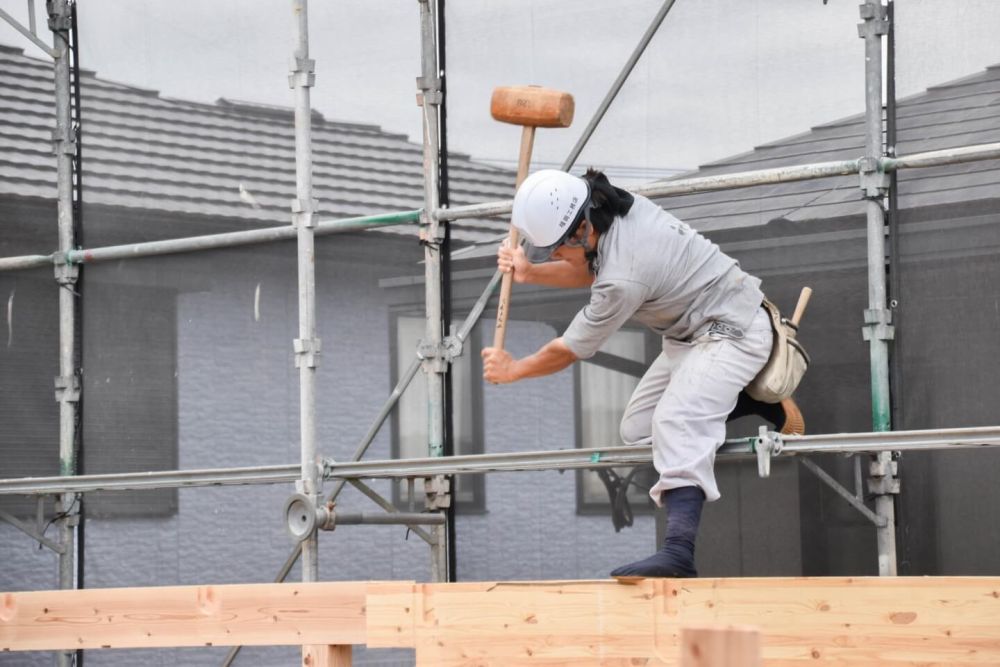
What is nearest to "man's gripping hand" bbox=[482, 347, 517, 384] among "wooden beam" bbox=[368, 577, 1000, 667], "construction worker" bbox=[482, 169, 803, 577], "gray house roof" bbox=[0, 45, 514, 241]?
"construction worker" bbox=[482, 169, 803, 577]

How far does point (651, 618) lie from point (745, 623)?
0.82ft

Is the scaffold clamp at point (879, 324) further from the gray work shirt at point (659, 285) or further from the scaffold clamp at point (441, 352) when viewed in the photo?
the scaffold clamp at point (441, 352)

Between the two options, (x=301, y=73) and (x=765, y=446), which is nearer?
(x=765, y=446)

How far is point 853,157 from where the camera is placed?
5.53 meters

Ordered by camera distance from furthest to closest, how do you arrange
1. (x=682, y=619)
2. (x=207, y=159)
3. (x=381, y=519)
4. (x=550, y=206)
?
(x=207, y=159), (x=381, y=519), (x=550, y=206), (x=682, y=619)

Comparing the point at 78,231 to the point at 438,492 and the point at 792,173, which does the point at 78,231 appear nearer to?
the point at 438,492

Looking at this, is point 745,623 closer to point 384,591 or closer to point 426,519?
point 384,591

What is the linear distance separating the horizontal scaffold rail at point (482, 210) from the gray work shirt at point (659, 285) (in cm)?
77

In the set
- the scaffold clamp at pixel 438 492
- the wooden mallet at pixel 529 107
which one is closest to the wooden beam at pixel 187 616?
the wooden mallet at pixel 529 107

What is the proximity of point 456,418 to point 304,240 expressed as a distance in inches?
34.9

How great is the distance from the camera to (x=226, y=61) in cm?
687

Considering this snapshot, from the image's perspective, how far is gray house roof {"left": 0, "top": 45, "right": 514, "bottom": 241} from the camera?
645cm

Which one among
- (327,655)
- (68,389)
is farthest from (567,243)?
(68,389)

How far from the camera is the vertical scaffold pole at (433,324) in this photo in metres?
A: 6.15
